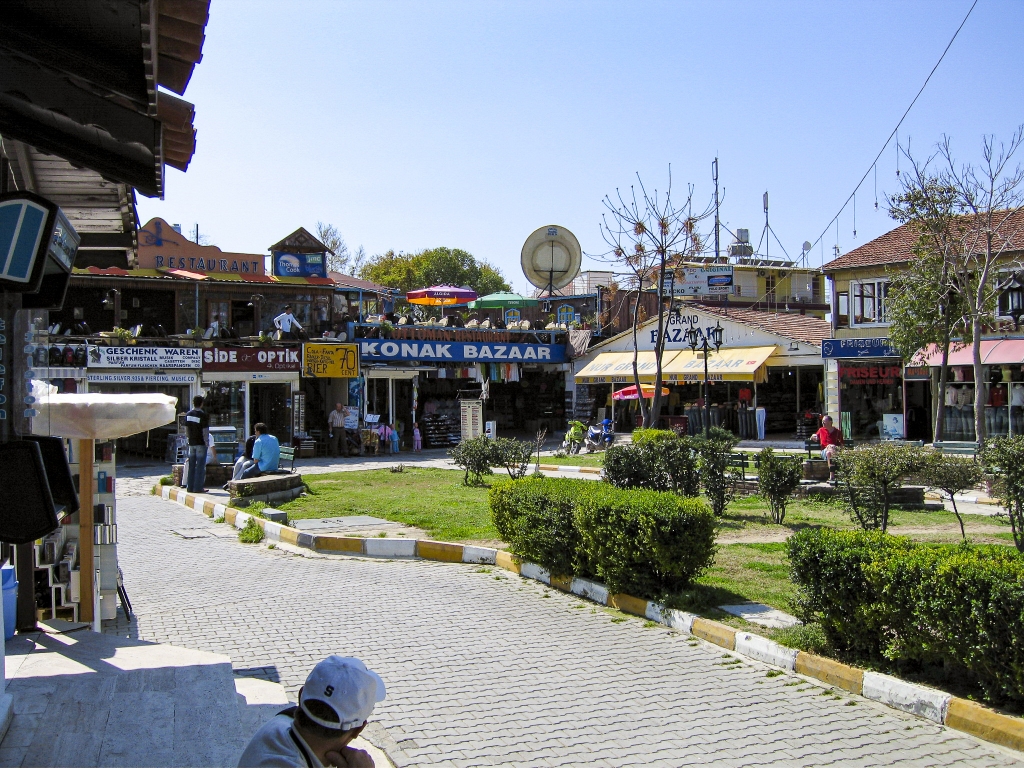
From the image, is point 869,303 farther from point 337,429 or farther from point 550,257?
point 337,429

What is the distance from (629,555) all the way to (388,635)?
7.46 feet

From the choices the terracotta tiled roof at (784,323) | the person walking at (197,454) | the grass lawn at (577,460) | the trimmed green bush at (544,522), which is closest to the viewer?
the trimmed green bush at (544,522)

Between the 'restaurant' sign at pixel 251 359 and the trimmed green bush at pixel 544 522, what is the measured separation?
58.1 feet

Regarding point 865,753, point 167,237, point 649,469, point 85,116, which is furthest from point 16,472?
point 167,237

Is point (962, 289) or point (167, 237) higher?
point (167, 237)

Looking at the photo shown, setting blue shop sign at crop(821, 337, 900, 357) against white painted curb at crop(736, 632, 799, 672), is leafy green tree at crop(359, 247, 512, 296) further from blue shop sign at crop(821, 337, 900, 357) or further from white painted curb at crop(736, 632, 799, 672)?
white painted curb at crop(736, 632, 799, 672)

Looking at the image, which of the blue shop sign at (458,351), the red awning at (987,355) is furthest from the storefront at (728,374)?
the red awning at (987,355)

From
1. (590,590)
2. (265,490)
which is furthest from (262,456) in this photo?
(590,590)

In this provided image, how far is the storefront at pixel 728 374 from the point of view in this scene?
29.9 m

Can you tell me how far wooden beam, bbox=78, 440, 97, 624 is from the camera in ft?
22.7

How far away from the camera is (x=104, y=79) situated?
167 inches

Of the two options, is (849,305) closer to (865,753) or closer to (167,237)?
(167,237)

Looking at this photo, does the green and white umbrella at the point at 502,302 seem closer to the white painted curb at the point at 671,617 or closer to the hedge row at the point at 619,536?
the hedge row at the point at 619,536

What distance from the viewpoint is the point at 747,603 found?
786cm
